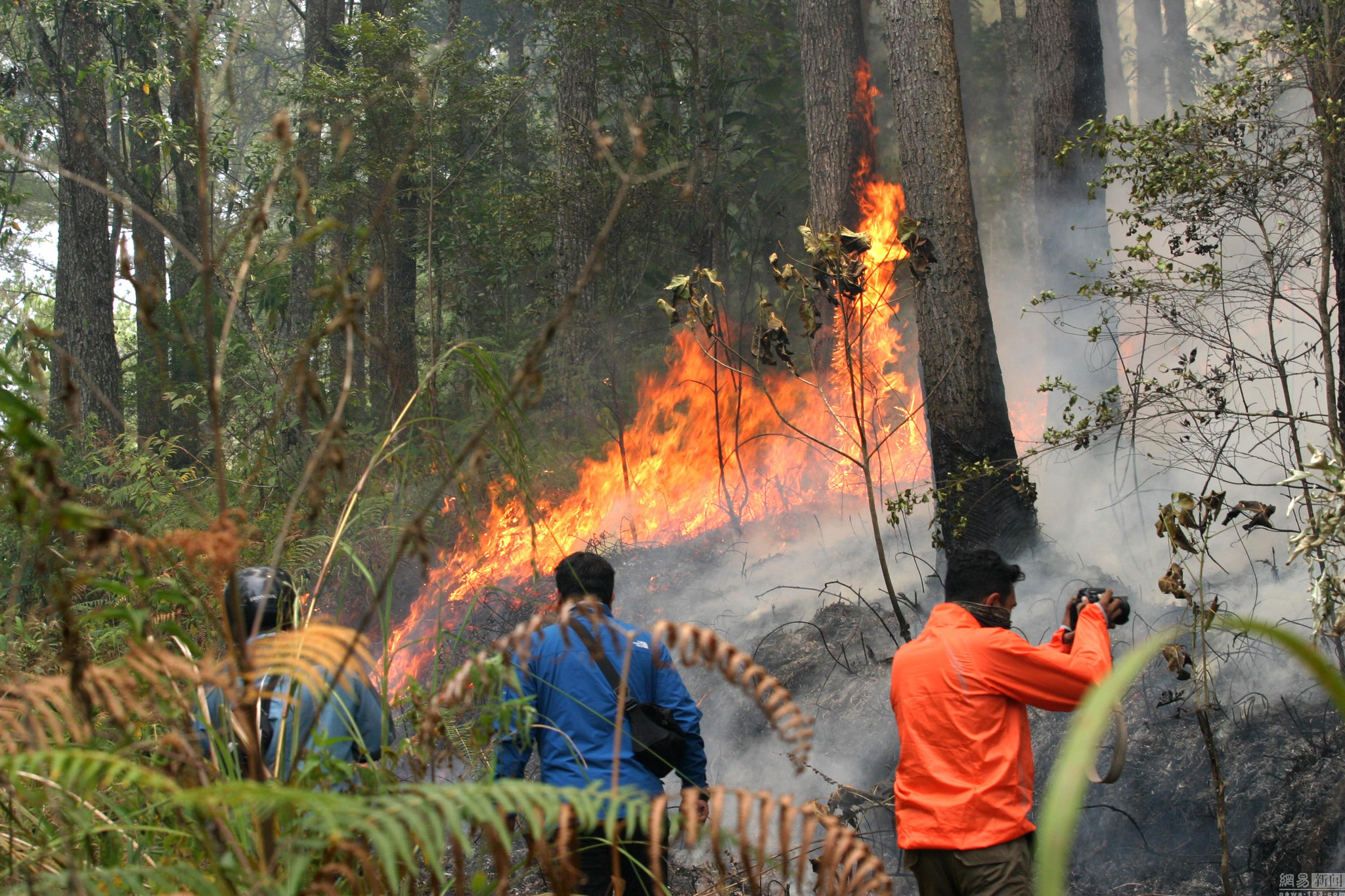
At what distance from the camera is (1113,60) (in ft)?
93.2

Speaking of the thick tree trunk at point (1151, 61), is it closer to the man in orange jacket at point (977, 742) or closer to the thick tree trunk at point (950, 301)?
the thick tree trunk at point (950, 301)

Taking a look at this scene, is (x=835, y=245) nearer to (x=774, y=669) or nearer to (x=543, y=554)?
(x=774, y=669)

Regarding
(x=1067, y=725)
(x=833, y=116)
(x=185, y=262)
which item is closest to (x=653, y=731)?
(x=1067, y=725)

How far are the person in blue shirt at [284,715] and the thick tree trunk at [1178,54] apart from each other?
2760cm

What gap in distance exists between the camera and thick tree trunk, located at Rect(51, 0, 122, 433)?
12.4 meters

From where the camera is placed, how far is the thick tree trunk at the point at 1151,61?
25156mm

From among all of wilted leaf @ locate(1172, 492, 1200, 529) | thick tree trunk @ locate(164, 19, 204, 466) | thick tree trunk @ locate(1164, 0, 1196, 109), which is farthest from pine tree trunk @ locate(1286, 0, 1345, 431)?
thick tree trunk @ locate(1164, 0, 1196, 109)

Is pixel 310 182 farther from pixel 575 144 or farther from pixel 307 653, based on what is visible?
pixel 307 653

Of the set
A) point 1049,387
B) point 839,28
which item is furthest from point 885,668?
point 839,28

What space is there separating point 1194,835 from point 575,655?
3.53 m

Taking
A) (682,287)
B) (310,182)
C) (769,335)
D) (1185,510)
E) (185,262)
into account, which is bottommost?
(1185,510)

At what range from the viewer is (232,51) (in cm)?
166

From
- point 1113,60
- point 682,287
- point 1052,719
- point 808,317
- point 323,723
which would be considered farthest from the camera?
point 1113,60

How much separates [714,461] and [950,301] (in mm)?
4237
